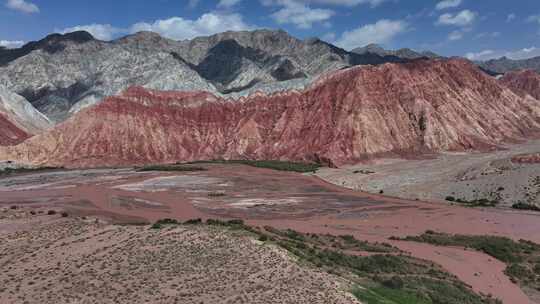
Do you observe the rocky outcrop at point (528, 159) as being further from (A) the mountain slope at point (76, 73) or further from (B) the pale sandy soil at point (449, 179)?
(A) the mountain slope at point (76, 73)

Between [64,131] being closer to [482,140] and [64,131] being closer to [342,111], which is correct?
[342,111]

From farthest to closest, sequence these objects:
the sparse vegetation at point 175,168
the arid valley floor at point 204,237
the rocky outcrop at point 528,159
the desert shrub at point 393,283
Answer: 1. the sparse vegetation at point 175,168
2. the rocky outcrop at point 528,159
3. the desert shrub at point 393,283
4. the arid valley floor at point 204,237

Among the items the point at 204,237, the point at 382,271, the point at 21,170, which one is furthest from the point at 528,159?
the point at 21,170

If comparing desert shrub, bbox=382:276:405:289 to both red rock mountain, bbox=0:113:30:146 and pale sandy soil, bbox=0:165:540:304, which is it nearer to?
pale sandy soil, bbox=0:165:540:304

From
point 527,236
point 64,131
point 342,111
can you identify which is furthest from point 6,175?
point 527,236

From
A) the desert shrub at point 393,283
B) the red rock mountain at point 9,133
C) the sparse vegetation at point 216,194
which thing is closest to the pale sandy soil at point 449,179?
the sparse vegetation at point 216,194

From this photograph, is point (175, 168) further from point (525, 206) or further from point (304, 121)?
point (525, 206)
